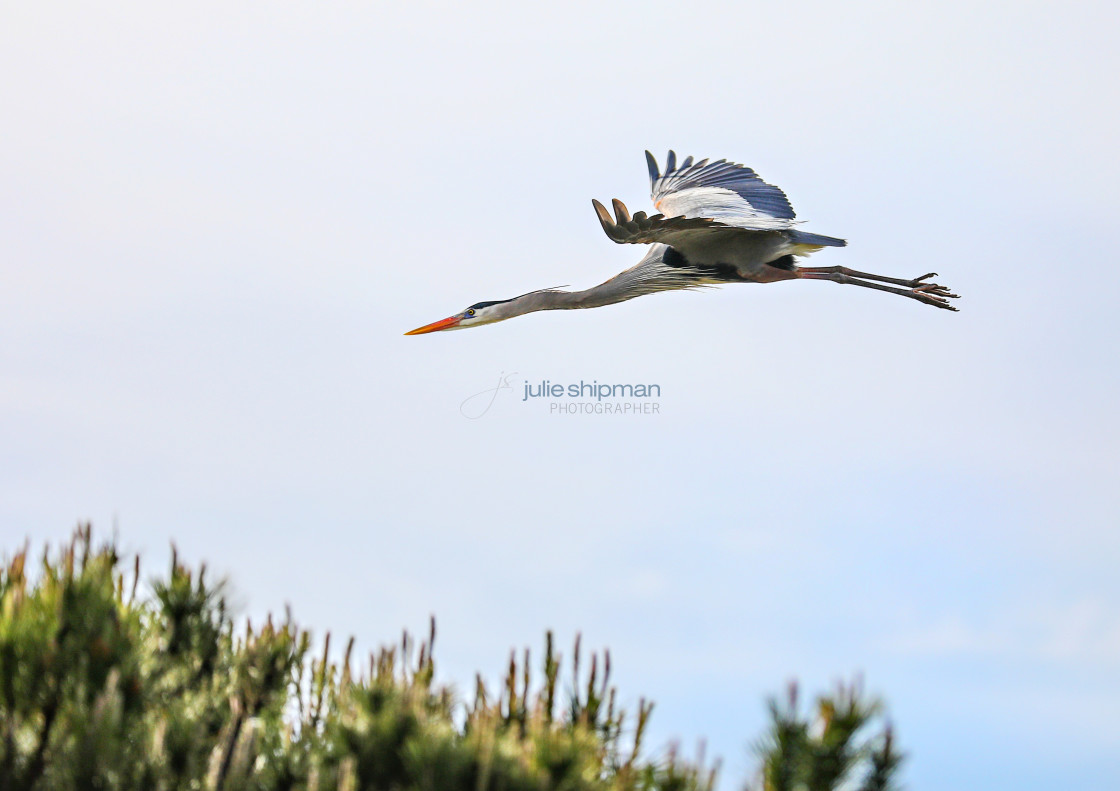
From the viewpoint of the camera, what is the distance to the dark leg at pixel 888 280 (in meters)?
10.2

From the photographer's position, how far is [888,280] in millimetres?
10336

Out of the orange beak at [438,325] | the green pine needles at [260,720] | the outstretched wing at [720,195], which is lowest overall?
the green pine needles at [260,720]

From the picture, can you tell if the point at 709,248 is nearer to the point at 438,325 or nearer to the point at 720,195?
the point at 720,195

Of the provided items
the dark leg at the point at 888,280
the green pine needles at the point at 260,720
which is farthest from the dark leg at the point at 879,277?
the green pine needles at the point at 260,720

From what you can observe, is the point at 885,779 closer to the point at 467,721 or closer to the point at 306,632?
the point at 467,721

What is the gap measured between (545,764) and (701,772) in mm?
763

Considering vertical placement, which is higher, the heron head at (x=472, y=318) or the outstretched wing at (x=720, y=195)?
the outstretched wing at (x=720, y=195)

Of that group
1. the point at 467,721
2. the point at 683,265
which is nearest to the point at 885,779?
the point at 467,721

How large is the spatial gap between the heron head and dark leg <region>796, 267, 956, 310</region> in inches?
119

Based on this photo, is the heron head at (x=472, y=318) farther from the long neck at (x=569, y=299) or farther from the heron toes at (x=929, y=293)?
the heron toes at (x=929, y=293)

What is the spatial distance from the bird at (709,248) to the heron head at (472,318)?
10mm

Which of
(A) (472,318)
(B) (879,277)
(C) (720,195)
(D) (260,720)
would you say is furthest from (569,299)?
(D) (260,720)

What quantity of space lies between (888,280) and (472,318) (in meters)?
4.08

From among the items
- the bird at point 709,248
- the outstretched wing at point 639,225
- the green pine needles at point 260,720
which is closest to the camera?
the green pine needles at point 260,720
